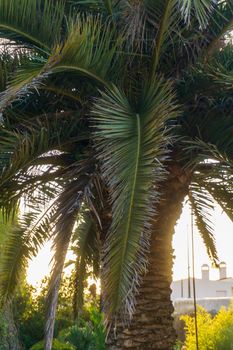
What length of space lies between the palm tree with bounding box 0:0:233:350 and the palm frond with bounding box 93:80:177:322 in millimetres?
11

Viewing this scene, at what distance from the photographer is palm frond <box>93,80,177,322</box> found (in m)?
5.87

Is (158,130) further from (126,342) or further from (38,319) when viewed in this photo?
(38,319)

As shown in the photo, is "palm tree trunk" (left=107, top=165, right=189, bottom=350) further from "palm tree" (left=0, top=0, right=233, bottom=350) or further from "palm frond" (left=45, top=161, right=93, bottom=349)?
"palm frond" (left=45, top=161, right=93, bottom=349)

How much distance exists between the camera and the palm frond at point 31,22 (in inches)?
256

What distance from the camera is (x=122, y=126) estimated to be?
6.21m

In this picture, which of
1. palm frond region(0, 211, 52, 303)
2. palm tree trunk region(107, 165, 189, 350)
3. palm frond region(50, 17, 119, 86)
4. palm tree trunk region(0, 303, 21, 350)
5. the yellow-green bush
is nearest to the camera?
palm frond region(50, 17, 119, 86)

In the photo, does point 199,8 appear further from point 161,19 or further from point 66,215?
point 66,215

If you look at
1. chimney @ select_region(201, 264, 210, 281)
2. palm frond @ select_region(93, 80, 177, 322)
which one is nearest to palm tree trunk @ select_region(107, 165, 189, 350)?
palm frond @ select_region(93, 80, 177, 322)

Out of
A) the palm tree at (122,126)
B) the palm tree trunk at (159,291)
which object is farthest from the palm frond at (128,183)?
the palm tree trunk at (159,291)

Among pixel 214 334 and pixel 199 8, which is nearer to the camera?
pixel 199 8

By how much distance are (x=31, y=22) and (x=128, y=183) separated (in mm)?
1868

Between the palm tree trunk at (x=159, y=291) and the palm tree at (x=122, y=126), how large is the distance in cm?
1

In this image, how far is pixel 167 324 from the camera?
7551 mm

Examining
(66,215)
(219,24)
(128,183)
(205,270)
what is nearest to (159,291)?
(66,215)
